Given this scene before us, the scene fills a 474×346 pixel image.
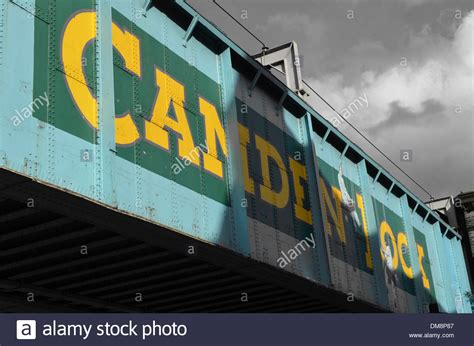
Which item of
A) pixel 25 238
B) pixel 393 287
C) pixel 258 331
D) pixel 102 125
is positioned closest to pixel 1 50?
pixel 102 125

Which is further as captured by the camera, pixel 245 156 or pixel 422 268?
pixel 422 268

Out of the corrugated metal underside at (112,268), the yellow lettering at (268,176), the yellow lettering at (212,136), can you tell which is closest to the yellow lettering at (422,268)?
the corrugated metal underside at (112,268)

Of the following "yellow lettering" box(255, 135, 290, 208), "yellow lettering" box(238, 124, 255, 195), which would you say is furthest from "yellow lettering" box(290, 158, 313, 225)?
"yellow lettering" box(238, 124, 255, 195)

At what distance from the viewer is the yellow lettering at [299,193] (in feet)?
57.5

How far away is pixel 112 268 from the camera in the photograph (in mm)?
14367

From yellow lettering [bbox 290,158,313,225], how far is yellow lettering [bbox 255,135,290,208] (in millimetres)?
538

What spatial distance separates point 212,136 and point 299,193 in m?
4.38

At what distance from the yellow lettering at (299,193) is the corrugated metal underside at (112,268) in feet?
6.23

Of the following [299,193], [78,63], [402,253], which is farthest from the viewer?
[402,253]

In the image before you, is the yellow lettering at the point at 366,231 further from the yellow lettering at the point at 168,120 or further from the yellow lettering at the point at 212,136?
the yellow lettering at the point at 168,120

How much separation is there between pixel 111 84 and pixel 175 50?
9.39 ft

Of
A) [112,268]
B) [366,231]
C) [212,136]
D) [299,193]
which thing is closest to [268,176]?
[299,193]

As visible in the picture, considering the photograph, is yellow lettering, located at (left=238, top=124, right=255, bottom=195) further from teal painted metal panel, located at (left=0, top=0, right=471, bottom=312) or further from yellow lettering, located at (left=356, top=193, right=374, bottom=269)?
yellow lettering, located at (left=356, top=193, right=374, bottom=269)

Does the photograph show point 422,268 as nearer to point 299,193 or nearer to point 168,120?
point 299,193
